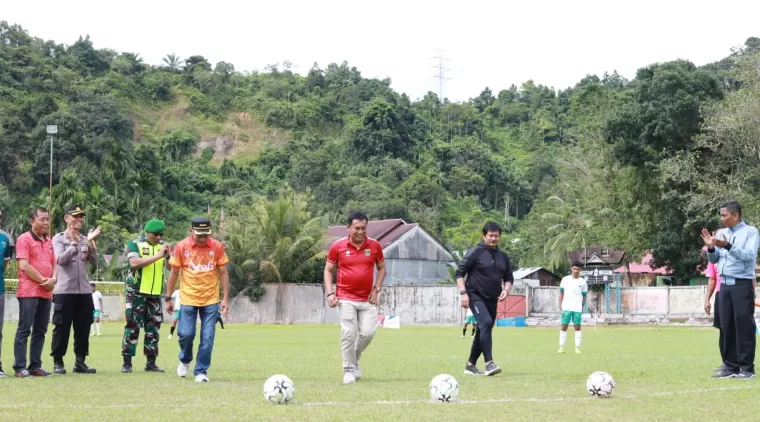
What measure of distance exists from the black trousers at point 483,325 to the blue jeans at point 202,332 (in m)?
3.35

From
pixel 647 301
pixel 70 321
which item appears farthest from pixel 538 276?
pixel 70 321

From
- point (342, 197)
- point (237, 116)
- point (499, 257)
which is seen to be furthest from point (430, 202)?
point (499, 257)

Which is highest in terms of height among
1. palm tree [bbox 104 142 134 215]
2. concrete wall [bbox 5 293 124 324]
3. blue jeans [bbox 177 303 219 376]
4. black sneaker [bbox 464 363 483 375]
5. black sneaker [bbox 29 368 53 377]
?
palm tree [bbox 104 142 134 215]

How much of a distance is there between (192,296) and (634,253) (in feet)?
157

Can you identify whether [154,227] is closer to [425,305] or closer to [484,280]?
[484,280]

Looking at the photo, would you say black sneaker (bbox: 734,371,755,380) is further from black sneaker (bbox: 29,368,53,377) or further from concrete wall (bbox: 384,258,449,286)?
concrete wall (bbox: 384,258,449,286)

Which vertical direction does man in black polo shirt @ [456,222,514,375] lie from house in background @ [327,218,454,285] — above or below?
below

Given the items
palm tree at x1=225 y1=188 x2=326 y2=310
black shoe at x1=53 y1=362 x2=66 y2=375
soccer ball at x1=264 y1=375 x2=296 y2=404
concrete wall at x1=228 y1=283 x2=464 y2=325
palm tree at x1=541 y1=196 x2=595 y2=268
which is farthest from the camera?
palm tree at x1=541 y1=196 x2=595 y2=268

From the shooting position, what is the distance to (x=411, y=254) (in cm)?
6588

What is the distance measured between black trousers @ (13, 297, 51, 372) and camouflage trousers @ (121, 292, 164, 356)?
1.07m

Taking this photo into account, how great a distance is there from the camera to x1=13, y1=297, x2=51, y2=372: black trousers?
12078 mm

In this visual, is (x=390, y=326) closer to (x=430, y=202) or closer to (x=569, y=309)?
(x=569, y=309)

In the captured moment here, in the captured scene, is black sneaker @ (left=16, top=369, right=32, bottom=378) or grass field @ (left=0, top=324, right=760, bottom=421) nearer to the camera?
grass field @ (left=0, top=324, right=760, bottom=421)

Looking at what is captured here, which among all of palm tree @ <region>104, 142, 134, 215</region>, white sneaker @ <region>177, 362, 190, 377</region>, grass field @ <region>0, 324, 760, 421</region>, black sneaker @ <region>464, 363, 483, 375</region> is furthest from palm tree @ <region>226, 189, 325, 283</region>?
white sneaker @ <region>177, 362, 190, 377</region>
